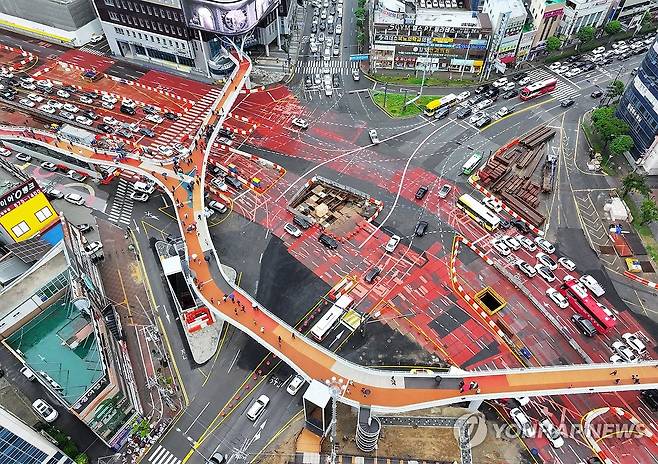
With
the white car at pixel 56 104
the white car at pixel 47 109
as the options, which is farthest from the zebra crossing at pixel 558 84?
the white car at pixel 47 109

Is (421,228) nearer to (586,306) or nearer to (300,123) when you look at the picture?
(586,306)

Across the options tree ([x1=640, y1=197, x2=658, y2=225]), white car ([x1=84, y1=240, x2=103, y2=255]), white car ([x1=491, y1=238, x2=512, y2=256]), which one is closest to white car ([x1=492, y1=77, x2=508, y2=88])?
tree ([x1=640, y1=197, x2=658, y2=225])

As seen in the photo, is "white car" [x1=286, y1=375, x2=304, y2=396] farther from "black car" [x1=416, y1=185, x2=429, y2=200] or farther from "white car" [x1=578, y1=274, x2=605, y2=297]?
"white car" [x1=578, y1=274, x2=605, y2=297]

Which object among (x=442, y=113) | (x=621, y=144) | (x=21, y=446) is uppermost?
(x=21, y=446)

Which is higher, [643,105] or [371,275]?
[643,105]

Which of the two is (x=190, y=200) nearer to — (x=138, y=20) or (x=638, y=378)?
(x=138, y=20)

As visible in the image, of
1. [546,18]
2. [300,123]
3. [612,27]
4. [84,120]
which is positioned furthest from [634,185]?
[84,120]
